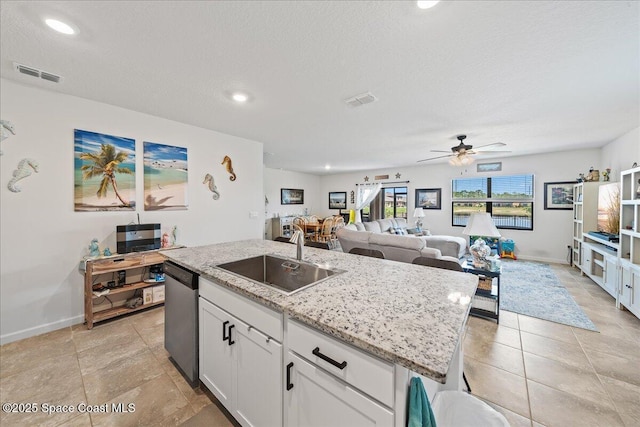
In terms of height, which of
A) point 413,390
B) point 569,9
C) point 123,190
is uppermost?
point 569,9

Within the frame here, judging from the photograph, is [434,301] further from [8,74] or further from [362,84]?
[8,74]

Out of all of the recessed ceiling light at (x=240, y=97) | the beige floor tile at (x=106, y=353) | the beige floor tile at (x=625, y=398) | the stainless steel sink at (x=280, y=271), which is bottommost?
the beige floor tile at (x=625, y=398)

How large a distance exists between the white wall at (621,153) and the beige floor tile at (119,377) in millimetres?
6569

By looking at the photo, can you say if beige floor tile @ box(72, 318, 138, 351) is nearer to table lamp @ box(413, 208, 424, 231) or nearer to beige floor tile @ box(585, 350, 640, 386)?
beige floor tile @ box(585, 350, 640, 386)

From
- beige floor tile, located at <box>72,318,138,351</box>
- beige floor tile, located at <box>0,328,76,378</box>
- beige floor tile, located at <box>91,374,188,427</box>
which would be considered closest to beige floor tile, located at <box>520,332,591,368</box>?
beige floor tile, located at <box>91,374,188,427</box>

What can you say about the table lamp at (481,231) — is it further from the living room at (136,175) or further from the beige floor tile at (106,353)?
the beige floor tile at (106,353)

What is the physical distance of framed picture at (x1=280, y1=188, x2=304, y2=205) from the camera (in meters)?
8.16

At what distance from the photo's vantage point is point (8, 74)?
2152 millimetres

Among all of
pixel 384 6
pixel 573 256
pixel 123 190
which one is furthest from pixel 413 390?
pixel 573 256

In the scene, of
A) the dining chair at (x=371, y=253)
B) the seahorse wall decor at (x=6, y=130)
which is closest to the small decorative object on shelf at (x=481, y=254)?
the dining chair at (x=371, y=253)

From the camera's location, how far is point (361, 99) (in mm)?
2615

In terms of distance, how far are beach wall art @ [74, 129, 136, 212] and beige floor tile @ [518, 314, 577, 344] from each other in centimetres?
486

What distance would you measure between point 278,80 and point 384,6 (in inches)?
45.4

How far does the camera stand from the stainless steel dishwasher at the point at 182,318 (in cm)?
167
